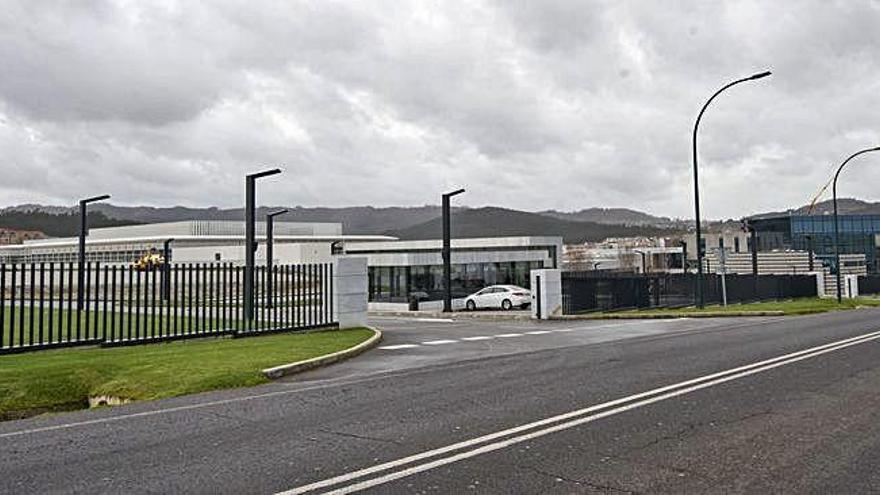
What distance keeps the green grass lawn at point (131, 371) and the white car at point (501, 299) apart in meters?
24.5

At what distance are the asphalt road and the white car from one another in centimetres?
2657

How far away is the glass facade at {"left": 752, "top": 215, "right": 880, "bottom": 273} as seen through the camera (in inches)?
4286

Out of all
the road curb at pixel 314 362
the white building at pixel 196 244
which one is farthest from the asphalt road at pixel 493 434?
the white building at pixel 196 244

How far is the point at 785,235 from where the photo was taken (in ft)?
366

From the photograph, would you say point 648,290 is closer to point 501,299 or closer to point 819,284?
point 501,299

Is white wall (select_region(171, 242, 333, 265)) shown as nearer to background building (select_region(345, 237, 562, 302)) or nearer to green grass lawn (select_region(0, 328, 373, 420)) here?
background building (select_region(345, 237, 562, 302))

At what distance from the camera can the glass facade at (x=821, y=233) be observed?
10888 centimetres

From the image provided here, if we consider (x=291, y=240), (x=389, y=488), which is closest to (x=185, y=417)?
(x=389, y=488)

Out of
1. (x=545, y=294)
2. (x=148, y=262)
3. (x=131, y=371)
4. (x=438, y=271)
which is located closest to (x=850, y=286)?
(x=438, y=271)

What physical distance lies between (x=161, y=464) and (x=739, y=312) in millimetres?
27250

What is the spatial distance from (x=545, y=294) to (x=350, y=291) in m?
10.3

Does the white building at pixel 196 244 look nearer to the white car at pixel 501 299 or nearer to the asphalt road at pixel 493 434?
the white car at pixel 501 299

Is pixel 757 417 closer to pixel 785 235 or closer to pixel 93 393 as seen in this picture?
pixel 93 393

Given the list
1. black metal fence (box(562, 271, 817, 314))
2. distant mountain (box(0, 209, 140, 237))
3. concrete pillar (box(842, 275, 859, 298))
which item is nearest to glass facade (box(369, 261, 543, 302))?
black metal fence (box(562, 271, 817, 314))
